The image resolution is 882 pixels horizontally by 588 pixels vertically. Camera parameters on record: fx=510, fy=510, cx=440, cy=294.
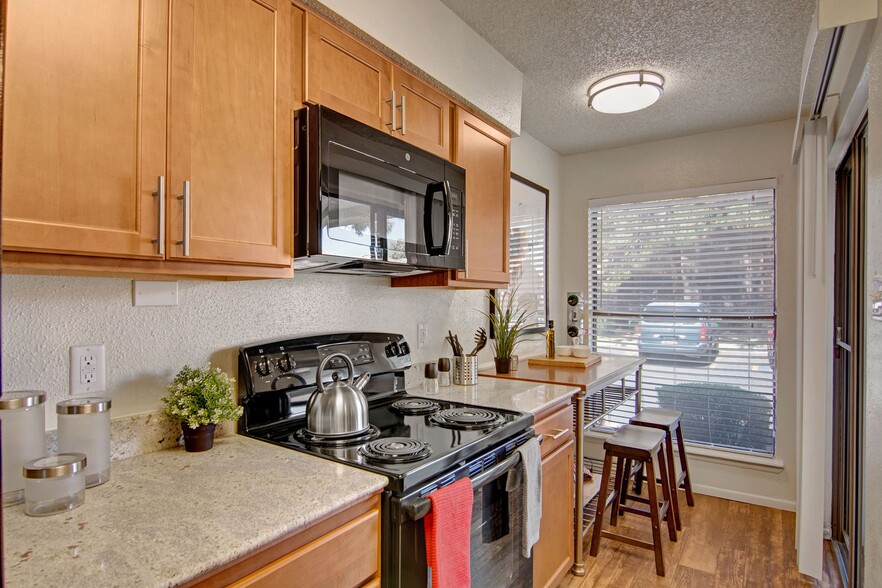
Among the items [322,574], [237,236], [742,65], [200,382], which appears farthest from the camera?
[742,65]

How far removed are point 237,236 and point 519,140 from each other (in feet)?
8.03

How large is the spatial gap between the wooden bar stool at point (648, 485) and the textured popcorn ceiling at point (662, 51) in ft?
6.07

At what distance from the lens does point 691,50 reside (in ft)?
7.58

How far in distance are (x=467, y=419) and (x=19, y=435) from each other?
1.21 m

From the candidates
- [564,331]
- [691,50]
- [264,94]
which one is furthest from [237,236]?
[564,331]

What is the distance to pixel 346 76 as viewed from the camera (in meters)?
1.60

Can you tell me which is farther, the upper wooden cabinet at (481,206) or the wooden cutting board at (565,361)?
the wooden cutting board at (565,361)

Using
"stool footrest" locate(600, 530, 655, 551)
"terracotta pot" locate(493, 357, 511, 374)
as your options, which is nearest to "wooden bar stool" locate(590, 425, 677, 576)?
"stool footrest" locate(600, 530, 655, 551)

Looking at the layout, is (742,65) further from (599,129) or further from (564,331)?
(564,331)

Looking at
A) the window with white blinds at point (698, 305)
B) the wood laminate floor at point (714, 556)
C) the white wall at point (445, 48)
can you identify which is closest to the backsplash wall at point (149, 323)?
the white wall at point (445, 48)

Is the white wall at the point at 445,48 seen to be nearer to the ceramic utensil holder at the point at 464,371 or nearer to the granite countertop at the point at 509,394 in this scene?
the ceramic utensil holder at the point at 464,371

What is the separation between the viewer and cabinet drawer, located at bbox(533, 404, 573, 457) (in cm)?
204

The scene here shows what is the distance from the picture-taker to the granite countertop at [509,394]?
79.7 inches

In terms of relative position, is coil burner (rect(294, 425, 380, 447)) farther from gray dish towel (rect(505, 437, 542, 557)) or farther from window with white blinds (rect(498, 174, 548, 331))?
window with white blinds (rect(498, 174, 548, 331))
